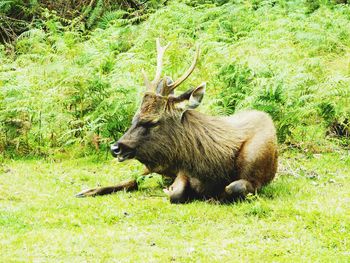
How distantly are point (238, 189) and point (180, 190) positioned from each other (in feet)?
2.56

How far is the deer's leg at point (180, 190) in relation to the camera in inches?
327

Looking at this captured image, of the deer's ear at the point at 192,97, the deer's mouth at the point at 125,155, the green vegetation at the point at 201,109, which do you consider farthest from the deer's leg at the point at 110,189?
the deer's ear at the point at 192,97

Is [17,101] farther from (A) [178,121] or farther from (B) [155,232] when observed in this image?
(B) [155,232]

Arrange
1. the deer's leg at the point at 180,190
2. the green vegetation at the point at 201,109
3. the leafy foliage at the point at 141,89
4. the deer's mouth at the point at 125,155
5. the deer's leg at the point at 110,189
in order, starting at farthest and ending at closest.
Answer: the leafy foliage at the point at 141,89 → the deer's leg at the point at 110,189 → the deer's leg at the point at 180,190 → the deer's mouth at the point at 125,155 → the green vegetation at the point at 201,109

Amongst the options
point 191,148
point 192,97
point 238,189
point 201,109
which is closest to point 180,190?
point 191,148

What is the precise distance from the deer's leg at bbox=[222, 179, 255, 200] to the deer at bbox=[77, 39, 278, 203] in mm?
12

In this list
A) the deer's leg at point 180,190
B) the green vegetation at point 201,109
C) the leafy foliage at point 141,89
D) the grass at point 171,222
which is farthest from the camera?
the leafy foliage at point 141,89

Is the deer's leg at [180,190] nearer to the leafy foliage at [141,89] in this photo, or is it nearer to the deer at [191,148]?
the deer at [191,148]

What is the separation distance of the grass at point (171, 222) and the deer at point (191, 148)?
0.95ft

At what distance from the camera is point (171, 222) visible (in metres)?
7.55

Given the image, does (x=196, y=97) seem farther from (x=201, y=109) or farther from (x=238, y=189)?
(x=201, y=109)

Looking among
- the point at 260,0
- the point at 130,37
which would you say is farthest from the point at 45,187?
the point at 260,0

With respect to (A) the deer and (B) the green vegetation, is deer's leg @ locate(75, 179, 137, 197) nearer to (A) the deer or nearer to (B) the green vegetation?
(B) the green vegetation

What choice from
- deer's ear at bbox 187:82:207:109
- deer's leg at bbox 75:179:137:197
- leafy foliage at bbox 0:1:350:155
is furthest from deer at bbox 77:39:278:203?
leafy foliage at bbox 0:1:350:155
